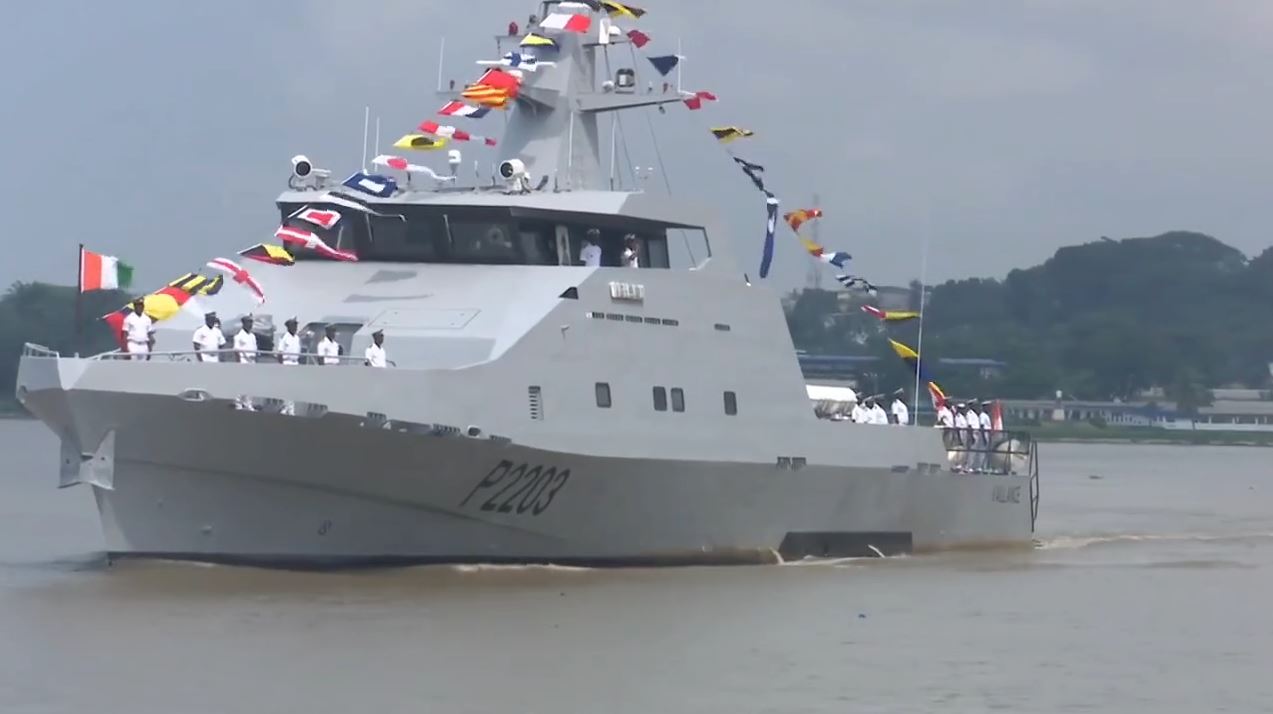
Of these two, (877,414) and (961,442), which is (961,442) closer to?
(961,442)

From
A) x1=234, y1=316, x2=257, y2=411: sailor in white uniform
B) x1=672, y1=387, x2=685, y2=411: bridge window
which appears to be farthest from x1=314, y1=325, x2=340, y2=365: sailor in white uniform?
x1=672, y1=387, x2=685, y2=411: bridge window

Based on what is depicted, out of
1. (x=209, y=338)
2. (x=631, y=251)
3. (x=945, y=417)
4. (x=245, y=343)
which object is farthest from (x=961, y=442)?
(x=209, y=338)

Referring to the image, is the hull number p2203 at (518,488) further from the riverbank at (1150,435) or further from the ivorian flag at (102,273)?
the riverbank at (1150,435)

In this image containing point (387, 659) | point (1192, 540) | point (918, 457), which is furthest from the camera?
point (1192, 540)

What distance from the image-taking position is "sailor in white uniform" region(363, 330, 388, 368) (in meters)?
21.6

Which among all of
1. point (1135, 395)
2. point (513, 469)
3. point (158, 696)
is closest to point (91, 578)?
point (513, 469)

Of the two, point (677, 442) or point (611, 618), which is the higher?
point (677, 442)

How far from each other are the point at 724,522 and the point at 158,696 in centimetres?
1006

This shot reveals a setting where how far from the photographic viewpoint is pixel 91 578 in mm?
21969

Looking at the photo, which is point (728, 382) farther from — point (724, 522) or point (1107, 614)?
point (1107, 614)

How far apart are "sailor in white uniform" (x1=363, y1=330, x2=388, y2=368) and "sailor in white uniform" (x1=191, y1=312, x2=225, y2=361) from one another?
1490 mm

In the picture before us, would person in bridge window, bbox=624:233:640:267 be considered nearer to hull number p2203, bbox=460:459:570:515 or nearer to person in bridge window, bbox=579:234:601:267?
person in bridge window, bbox=579:234:601:267

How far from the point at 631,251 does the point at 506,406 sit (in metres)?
3.44

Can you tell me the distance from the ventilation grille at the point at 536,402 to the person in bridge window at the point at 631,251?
274cm
